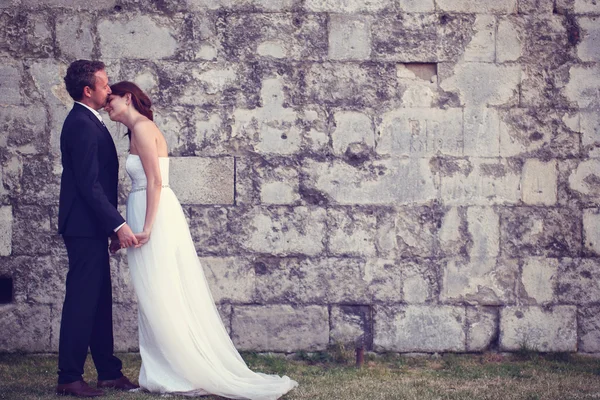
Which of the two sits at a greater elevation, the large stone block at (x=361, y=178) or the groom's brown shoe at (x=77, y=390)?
the large stone block at (x=361, y=178)

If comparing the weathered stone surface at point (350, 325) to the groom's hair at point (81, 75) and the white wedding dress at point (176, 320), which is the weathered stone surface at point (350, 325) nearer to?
the white wedding dress at point (176, 320)

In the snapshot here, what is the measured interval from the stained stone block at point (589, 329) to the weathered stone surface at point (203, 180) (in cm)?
265

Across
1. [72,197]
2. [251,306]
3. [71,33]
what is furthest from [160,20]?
[251,306]

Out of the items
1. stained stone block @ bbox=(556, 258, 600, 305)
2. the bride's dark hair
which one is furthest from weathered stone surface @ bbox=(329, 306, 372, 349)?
the bride's dark hair

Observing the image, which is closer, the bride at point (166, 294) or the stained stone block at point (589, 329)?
the bride at point (166, 294)

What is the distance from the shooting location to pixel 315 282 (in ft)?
17.9

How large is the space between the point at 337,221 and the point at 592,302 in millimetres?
1906

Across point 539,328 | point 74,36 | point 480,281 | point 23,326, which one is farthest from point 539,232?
point 23,326

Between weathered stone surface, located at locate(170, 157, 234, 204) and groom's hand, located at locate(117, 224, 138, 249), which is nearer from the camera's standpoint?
groom's hand, located at locate(117, 224, 138, 249)

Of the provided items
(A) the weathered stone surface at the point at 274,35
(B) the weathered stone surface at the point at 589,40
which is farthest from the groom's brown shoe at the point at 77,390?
(B) the weathered stone surface at the point at 589,40

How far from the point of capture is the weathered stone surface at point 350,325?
5465 millimetres

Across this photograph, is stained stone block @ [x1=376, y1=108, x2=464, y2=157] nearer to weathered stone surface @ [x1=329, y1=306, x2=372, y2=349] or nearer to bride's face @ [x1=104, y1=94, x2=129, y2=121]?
weathered stone surface @ [x1=329, y1=306, x2=372, y2=349]

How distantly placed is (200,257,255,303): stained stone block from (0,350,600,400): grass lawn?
0.43m

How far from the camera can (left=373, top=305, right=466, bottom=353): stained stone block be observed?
5.45 metres
